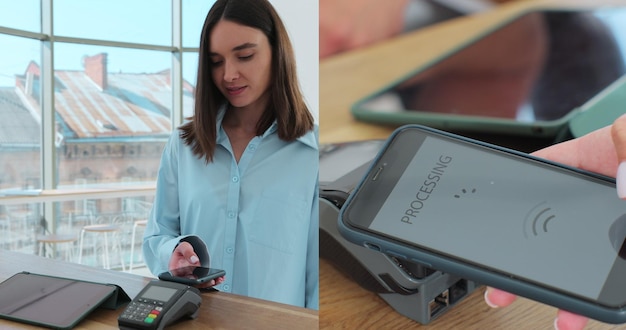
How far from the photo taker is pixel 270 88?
1.43 metres

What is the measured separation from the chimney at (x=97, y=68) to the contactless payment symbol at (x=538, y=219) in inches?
153

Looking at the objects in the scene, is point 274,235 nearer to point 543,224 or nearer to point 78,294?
point 78,294

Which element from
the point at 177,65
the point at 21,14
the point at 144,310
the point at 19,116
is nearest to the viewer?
the point at 144,310

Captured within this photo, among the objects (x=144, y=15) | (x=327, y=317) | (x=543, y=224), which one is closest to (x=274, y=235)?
(x=327, y=317)

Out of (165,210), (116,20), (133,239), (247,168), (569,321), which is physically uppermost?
(116,20)

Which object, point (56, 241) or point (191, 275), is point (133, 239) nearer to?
point (56, 241)

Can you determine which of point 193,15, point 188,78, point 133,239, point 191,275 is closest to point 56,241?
point 133,239

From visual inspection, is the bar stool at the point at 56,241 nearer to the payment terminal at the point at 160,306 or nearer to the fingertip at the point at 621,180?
the payment terminal at the point at 160,306

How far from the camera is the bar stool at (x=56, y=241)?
12.4 feet

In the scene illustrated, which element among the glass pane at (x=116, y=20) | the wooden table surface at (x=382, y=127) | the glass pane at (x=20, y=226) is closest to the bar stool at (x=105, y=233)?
the glass pane at (x=20, y=226)

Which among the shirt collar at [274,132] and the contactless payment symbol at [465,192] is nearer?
the contactless payment symbol at [465,192]

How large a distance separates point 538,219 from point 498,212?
23 millimetres

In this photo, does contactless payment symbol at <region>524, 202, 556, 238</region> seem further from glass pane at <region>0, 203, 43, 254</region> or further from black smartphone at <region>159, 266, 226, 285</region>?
glass pane at <region>0, 203, 43, 254</region>

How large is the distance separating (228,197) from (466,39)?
1061 mm
